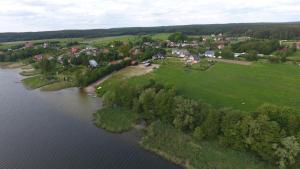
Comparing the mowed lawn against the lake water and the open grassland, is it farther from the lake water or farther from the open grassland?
the lake water

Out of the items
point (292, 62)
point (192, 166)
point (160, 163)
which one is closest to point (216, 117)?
point (192, 166)

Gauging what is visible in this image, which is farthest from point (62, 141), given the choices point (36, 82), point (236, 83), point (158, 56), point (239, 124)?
point (158, 56)

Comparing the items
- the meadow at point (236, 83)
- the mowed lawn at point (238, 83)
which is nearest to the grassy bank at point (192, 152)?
the meadow at point (236, 83)

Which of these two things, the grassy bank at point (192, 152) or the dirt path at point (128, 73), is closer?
the grassy bank at point (192, 152)

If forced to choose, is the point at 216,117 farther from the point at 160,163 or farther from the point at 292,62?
the point at 292,62

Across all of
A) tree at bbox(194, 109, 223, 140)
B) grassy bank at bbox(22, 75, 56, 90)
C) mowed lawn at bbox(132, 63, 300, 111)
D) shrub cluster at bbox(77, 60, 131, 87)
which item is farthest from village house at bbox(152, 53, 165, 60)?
tree at bbox(194, 109, 223, 140)

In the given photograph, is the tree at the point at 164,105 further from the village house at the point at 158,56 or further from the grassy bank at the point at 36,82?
the village house at the point at 158,56
